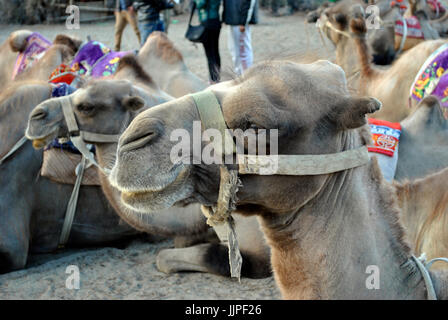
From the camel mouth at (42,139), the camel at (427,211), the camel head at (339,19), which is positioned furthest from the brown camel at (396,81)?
the camel mouth at (42,139)

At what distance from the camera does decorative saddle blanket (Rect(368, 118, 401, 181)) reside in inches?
157

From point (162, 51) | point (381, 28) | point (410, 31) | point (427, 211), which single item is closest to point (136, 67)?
point (162, 51)

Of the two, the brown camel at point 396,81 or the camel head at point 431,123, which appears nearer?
the camel head at point 431,123

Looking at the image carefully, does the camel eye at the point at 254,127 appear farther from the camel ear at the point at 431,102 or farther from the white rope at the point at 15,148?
the white rope at the point at 15,148

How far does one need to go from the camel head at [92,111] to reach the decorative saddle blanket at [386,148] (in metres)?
1.63

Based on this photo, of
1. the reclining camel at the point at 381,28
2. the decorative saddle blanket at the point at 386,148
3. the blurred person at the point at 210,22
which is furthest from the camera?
the blurred person at the point at 210,22

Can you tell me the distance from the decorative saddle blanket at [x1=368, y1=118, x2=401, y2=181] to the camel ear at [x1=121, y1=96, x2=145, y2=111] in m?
1.59

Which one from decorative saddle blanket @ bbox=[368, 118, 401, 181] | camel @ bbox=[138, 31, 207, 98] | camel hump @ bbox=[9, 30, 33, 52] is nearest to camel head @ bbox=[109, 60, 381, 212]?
decorative saddle blanket @ bbox=[368, 118, 401, 181]

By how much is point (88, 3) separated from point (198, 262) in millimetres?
18100

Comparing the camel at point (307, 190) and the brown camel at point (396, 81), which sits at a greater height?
the camel at point (307, 190)

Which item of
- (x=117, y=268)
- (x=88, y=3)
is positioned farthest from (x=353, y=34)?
(x=88, y=3)

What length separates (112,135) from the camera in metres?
4.00

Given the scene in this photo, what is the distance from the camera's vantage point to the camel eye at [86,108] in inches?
156
